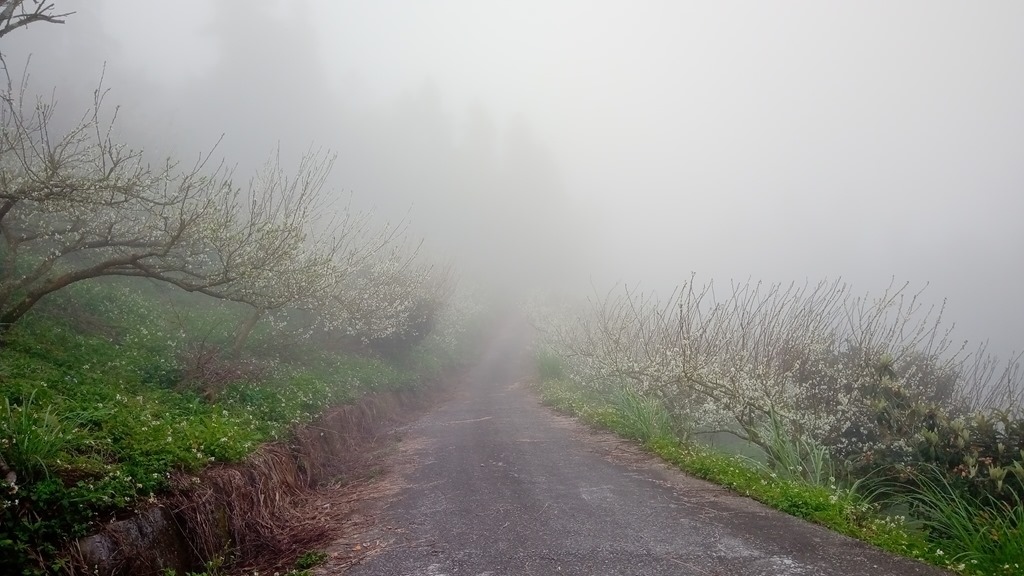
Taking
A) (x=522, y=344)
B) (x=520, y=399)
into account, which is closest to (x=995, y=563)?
(x=520, y=399)

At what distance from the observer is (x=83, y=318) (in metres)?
11.0

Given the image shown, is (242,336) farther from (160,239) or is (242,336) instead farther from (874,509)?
(874,509)

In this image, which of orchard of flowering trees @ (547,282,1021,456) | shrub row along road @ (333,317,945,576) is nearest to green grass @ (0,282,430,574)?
shrub row along road @ (333,317,945,576)

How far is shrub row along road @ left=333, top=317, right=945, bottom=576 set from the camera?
5.36m

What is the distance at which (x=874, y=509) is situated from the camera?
301 inches

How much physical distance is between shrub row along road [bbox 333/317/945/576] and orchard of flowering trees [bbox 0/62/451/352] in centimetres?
512

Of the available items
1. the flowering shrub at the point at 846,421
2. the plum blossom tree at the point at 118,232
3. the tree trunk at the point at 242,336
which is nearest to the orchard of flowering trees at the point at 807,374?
the flowering shrub at the point at 846,421

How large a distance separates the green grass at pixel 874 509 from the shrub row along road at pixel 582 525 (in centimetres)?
31

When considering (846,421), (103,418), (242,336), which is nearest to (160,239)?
(242,336)

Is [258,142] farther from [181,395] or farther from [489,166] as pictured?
[181,395]

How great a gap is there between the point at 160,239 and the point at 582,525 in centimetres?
1060

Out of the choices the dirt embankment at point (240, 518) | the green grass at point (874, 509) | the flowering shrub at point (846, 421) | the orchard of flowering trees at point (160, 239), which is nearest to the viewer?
the dirt embankment at point (240, 518)

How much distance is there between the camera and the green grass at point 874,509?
5.51m

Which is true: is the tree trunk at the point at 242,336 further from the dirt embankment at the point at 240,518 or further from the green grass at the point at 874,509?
the green grass at the point at 874,509
